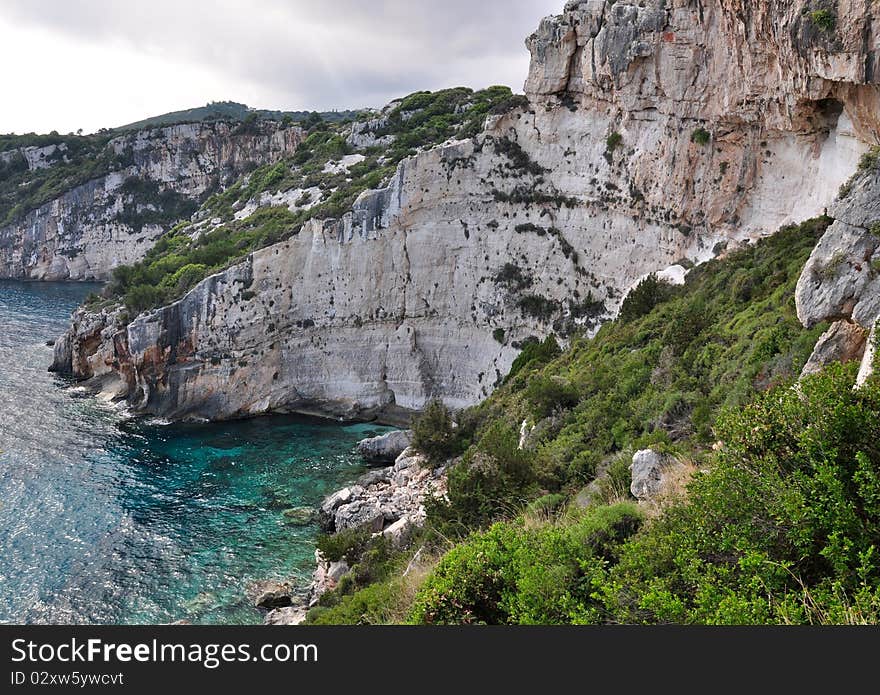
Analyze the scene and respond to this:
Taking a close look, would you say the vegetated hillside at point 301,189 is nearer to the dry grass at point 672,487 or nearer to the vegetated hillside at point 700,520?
the vegetated hillside at point 700,520

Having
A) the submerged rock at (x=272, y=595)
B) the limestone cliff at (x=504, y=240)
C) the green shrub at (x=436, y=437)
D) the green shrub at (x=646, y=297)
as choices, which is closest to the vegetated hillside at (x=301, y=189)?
the limestone cliff at (x=504, y=240)

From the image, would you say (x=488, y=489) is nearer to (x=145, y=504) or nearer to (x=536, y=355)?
(x=536, y=355)

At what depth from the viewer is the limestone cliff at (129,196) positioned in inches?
3029

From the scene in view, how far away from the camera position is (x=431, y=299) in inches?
1499

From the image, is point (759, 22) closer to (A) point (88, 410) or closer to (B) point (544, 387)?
(B) point (544, 387)

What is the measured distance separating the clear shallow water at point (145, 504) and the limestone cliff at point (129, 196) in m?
42.3

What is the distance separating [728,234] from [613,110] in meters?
9.39

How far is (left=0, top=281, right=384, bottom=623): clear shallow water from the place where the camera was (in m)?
20.2

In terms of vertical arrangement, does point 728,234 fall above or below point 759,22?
below

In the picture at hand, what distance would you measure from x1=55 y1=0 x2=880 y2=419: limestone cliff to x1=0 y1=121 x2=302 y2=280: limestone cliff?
39.9 m

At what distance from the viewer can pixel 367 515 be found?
73.3 feet

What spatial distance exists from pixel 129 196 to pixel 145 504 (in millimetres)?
66500

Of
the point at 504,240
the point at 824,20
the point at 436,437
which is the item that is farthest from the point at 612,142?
the point at 436,437

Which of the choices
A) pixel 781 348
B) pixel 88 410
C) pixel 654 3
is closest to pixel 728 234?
pixel 654 3
